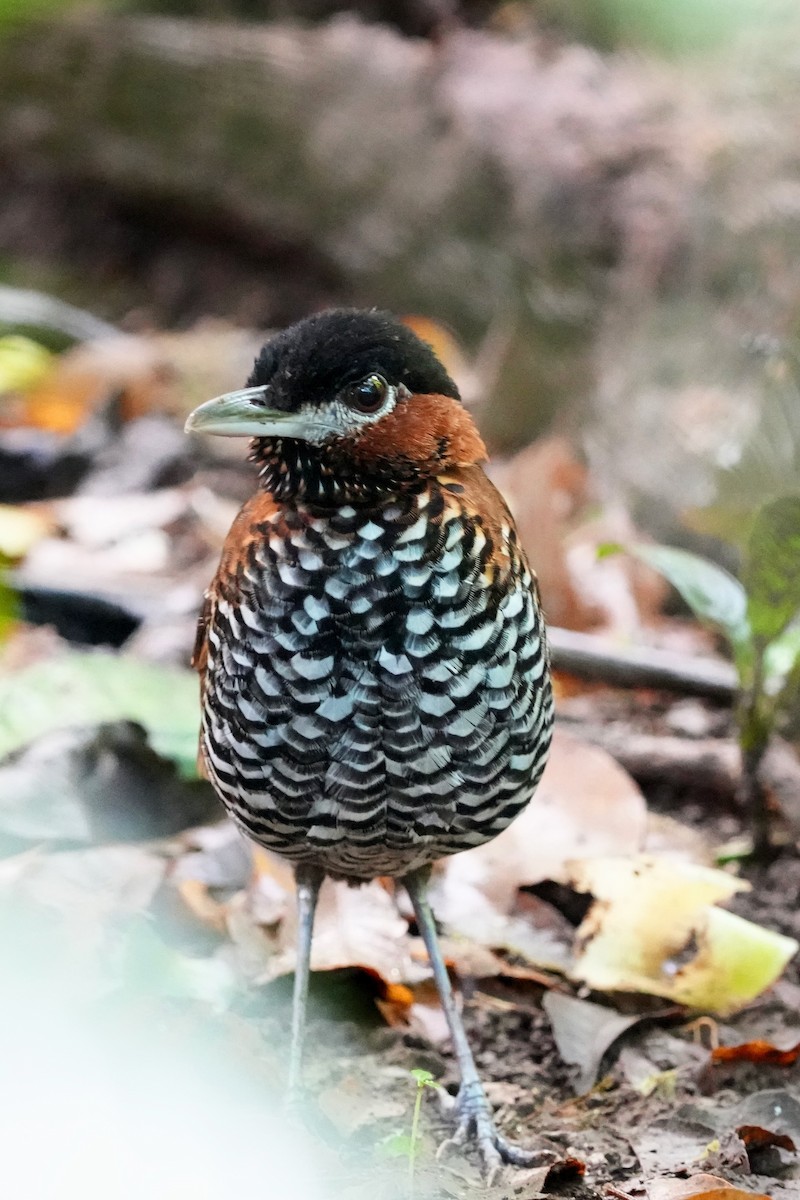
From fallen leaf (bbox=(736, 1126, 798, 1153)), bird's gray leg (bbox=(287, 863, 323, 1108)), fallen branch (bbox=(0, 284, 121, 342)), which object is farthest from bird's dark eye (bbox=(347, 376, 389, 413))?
fallen branch (bbox=(0, 284, 121, 342))

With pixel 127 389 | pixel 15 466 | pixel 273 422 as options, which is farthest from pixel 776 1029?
pixel 127 389

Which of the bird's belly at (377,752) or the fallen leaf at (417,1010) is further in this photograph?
the fallen leaf at (417,1010)

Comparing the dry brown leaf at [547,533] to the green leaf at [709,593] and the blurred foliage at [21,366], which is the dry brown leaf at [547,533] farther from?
the blurred foliage at [21,366]

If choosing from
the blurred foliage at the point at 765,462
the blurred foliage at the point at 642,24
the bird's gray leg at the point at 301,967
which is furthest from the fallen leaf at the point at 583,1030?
the blurred foliage at the point at 642,24

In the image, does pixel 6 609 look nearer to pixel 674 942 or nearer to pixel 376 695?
pixel 376 695

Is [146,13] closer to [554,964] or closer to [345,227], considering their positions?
[345,227]

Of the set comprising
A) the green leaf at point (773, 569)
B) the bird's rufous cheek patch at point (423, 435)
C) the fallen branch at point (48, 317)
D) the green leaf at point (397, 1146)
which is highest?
the bird's rufous cheek patch at point (423, 435)

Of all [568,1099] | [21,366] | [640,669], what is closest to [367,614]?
[568,1099]
